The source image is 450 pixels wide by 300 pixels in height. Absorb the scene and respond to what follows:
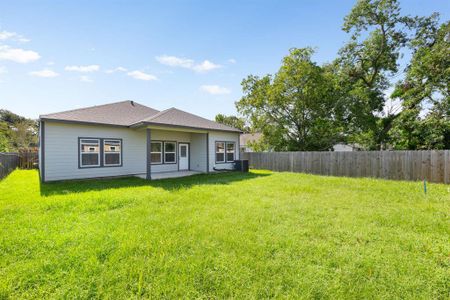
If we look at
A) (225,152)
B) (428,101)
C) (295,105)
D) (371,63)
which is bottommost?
(225,152)

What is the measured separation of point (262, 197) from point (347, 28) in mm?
17010

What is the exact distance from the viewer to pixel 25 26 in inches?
282

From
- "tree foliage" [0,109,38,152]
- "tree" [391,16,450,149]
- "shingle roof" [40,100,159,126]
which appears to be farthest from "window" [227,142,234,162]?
"tree foliage" [0,109,38,152]

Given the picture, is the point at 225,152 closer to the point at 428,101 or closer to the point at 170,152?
the point at 170,152

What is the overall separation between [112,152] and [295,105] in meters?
13.3

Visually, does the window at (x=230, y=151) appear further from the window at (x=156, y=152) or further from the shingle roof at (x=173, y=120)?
the window at (x=156, y=152)

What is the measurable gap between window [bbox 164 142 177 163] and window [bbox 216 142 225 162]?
2.76m

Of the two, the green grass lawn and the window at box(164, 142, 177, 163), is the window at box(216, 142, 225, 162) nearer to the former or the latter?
the window at box(164, 142, 177, 163)

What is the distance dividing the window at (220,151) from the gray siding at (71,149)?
5293 millimetres

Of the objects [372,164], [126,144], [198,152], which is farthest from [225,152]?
[372,164]

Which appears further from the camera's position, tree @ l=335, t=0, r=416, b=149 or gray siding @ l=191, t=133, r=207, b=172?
tree @ l=335, t=0, r=416, b=149

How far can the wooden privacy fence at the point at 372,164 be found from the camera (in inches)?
345

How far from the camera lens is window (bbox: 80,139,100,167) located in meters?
9.80

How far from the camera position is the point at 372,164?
1055cm
